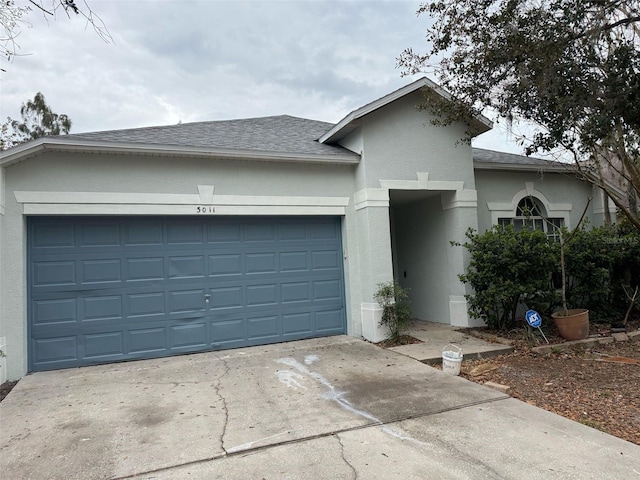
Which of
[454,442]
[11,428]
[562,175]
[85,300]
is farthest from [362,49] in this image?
[11,428]

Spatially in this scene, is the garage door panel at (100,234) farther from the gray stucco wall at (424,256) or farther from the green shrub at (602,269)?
the green shrub at (602,269)

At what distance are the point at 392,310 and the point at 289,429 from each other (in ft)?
13.1

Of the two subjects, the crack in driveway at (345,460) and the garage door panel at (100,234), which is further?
the garage door panel at (100,234)

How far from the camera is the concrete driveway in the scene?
3193 mm

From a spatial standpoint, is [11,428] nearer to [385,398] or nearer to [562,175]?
[385,398]

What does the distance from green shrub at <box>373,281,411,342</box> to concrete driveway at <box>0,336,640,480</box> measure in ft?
4.95

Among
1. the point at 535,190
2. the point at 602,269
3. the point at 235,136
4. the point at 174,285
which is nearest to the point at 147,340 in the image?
the point at 174,285

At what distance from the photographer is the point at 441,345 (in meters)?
7.04

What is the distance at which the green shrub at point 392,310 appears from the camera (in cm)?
748

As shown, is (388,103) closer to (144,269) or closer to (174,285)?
(174,285)

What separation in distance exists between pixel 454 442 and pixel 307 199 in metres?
5.20

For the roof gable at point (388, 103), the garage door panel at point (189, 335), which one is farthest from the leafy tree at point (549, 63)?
the garage door panel at point (189, 335)

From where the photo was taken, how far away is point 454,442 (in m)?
3.56

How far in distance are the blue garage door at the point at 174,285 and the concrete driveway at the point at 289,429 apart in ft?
2.57
